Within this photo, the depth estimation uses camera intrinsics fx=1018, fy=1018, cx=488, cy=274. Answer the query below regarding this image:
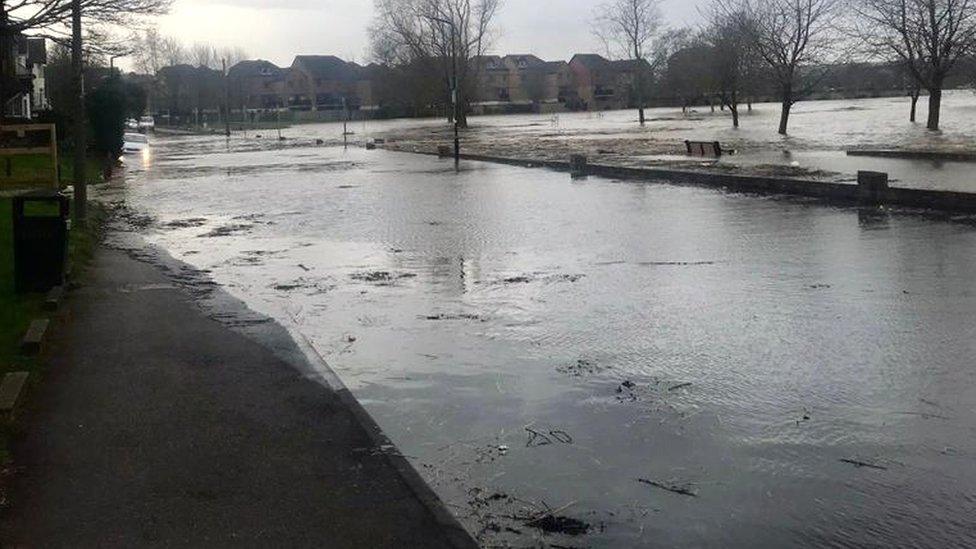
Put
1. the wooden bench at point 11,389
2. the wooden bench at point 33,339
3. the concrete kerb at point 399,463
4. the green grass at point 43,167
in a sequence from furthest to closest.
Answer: the green grass at point 43,167, the wooden bench at point 33,339, the wooden bench at point 11,389, the concrete kerb at point 399,463

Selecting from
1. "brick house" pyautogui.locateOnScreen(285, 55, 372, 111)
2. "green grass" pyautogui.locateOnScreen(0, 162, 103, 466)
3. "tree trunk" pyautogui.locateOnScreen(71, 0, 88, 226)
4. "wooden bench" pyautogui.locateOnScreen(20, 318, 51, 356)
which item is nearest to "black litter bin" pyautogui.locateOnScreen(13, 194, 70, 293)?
"green grass" pyautogui.locateOnScreen(0, 162, 103, 466)

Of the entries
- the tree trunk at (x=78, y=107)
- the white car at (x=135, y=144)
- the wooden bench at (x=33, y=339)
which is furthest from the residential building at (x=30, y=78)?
the wooden bench at (x=33, y=339)

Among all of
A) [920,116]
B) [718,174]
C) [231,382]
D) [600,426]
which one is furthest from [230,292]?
[920,116]

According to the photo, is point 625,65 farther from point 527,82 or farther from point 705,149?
point 705,149

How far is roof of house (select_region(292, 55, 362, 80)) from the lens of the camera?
148250mm

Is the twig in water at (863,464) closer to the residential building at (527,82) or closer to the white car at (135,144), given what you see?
the white car at (135,144)

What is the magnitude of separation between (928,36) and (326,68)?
4664 inches

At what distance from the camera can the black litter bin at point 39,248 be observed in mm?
9789

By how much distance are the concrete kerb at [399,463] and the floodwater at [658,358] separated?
0.12 m

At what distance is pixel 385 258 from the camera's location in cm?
1380

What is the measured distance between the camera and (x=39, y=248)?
996 cm

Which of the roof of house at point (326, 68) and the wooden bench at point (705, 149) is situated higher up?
the roof of house at point (326, 68)

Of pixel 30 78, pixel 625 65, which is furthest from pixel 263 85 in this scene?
pixel 30 78

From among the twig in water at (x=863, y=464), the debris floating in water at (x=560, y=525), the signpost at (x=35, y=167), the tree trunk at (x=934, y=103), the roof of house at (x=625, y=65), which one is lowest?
the debris floating in water at (x=560, y=525)
